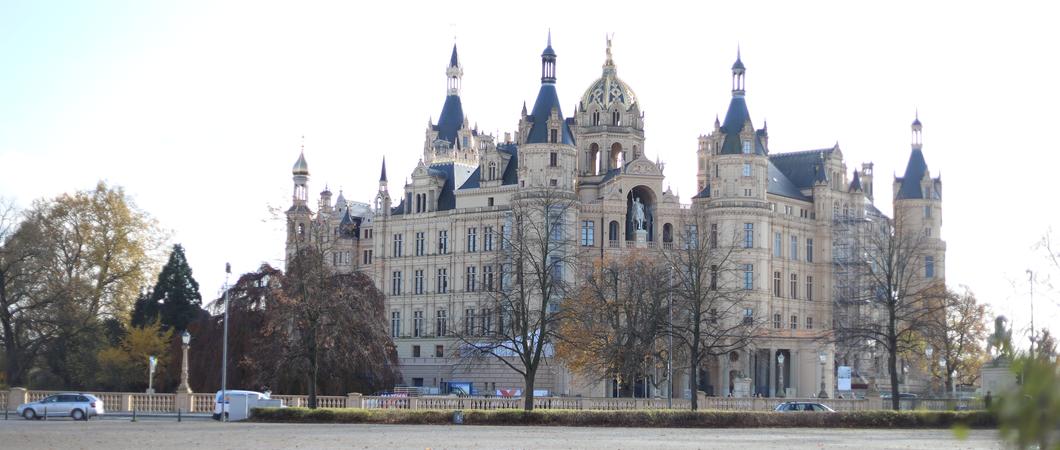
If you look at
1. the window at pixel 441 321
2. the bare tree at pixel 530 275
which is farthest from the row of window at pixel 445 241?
the window at pixel 441 321

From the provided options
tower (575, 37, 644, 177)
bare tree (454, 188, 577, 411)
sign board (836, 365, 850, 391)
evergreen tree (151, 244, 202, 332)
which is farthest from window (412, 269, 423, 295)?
sign board (836, 365, 850, 391)

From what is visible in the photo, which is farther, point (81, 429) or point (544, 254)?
point (544, 254)

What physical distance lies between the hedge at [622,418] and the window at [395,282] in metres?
59.5

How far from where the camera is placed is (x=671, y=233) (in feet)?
334

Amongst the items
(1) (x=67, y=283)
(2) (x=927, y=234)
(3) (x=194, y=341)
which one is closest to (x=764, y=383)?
(2) (x=927, y=234)

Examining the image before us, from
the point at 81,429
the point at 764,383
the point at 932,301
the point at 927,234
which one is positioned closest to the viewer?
the point at 81,429

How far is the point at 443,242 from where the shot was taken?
4240 inches

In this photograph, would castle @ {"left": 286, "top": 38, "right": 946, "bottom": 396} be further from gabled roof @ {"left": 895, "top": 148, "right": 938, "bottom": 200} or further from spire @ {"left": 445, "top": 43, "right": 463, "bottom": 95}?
spire @ {"left": 445, "top": 43, "right": 463, "bottom": 95}

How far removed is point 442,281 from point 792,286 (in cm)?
2652

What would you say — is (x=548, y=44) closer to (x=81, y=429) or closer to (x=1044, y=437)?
(x=81, y=429)

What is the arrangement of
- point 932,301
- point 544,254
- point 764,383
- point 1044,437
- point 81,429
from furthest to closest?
point 764,383 → point 932,301 → point 544,254 → point 81,429 → point 1044,437

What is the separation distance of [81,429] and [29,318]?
116 feet

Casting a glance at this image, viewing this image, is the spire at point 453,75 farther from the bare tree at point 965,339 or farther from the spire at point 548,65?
the bare tree at point 965,339

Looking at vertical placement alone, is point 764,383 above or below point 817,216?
below
